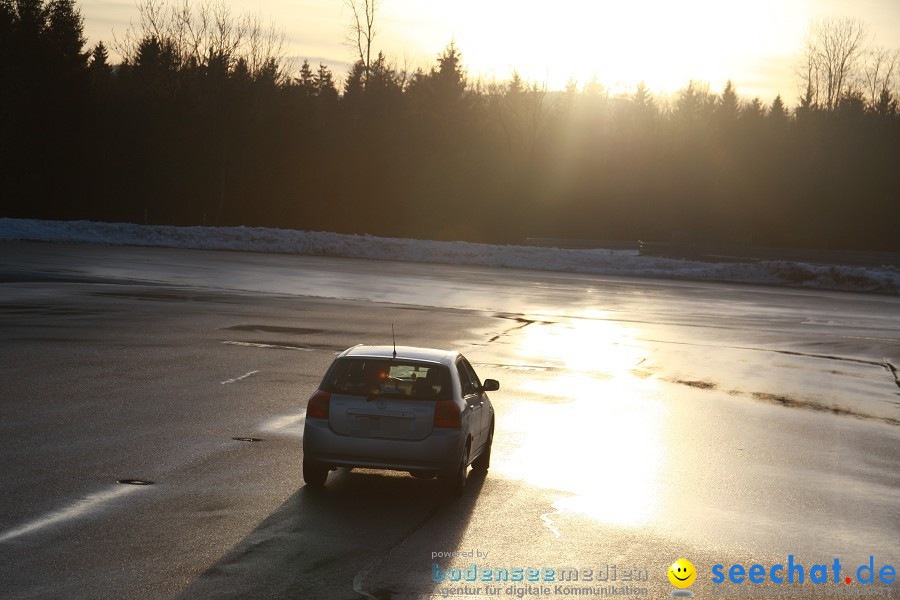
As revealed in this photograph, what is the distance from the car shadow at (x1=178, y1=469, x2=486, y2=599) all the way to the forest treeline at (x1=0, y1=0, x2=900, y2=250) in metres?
74.3

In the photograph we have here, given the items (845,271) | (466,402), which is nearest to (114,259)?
(845,271)

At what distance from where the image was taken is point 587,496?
412 inches

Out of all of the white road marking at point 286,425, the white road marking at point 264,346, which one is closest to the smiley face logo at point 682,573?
the white road marking at point 286,425

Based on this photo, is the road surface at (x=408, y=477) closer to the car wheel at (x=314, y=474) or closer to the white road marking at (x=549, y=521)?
the white road marking at (x=549, y=521)

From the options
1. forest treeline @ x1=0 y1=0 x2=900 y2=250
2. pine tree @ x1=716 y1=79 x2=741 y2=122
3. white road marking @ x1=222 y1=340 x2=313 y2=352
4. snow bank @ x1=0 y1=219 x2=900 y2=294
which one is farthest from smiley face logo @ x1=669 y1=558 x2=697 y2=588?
pine tree @ x1=716 y1=79 x2=741 y2=122

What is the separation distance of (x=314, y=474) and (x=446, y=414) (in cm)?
141

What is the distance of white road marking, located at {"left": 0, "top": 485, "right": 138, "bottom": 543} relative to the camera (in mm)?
8383

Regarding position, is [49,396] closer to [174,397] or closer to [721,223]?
[174,397]

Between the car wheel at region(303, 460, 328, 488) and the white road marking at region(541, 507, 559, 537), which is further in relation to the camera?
the car wheel at region(303, 460, 328, 488)

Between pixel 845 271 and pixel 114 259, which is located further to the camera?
pixel 845 271

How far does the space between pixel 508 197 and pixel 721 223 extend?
20.2 meters

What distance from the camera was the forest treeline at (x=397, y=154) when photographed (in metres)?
82.7

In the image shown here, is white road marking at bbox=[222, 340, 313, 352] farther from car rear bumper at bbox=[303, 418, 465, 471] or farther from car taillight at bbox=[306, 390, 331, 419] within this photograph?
car rear bumper at bbox=[303, 418, 465, 471]

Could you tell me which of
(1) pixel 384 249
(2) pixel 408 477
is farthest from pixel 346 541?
(1) pixel 384 249
